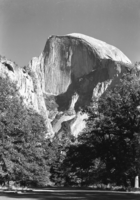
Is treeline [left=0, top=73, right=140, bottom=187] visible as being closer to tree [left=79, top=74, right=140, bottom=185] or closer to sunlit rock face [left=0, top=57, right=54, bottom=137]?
tree [left=79, top=74, right=140, bottom=185]

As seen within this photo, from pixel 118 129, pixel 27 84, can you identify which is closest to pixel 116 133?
pixel 118 129

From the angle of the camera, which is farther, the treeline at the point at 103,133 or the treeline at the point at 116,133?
the treeline at the point at 116,133

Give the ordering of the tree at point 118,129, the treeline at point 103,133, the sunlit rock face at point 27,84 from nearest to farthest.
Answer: the treeline at point 103,133, the tree at point 118,129, the sunlit rock face at point 27,84

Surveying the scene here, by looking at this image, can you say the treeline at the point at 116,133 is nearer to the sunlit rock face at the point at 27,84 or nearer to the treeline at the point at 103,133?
the treeline at the point at 103,133

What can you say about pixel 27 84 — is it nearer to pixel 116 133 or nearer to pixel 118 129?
pixel 118 129

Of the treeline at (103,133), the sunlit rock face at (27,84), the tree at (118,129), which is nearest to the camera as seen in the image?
the treeline at (103,133)

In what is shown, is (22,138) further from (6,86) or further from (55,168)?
(55,168)

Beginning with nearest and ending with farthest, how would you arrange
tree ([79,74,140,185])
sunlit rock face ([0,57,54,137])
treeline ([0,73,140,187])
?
treeline ([0,73,140,187]) → tree ([79,74,140,185]) → sunlit rock face ([0,57,54,137])

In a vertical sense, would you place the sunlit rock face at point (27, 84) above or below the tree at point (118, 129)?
above

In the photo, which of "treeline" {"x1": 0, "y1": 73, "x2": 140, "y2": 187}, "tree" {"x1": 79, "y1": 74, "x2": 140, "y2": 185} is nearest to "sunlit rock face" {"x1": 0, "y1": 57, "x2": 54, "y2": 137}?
"treeline" {"x1": 0, "y1": 73, "x2": 140, "y2": 187}

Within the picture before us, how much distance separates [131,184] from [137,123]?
10029mm

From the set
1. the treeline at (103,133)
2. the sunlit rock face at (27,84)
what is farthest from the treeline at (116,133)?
the sunlit rock face at (27,84)

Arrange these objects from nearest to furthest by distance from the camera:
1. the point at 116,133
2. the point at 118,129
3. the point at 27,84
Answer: the point at 116,133 < the point at 118,129 < the point at 27,84

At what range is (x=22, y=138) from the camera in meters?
33.4
